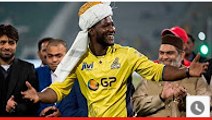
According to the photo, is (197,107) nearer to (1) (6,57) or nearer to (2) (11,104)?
(2) (11,104)

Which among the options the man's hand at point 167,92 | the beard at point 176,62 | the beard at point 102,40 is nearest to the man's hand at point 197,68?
the man's hand at point 167,92

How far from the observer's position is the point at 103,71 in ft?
22.1

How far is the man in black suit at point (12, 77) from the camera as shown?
7.42 m

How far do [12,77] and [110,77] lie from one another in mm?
1234

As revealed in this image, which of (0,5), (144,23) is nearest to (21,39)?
(0,5)

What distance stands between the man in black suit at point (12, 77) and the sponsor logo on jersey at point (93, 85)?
0.85 metres

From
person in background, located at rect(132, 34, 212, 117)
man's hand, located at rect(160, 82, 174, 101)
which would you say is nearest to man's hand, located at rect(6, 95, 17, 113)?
person in background, located at rect(132, 34, 212, 117)

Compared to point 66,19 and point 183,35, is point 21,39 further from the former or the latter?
point 183,35

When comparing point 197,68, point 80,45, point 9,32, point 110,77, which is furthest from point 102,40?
point 9,32

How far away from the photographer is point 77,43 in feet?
22.3

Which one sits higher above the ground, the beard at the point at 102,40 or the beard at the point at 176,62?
the beard at the point at 102,40

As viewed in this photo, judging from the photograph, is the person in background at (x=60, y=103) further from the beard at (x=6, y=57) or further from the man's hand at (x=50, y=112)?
the beard at (x=6, y=57)

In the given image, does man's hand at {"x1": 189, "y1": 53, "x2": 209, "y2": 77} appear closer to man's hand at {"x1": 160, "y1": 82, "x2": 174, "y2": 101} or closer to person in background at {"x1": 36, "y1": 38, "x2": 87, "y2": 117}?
man's hand at {"x1": 160, "y1": 82, "x2": 174, "y2": 101}

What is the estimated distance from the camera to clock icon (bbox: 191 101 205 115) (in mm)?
6426
